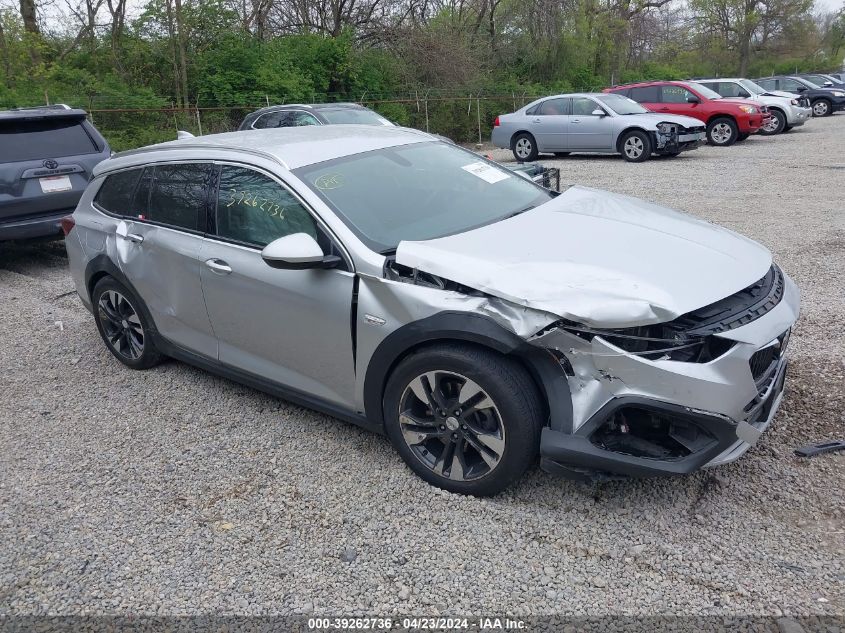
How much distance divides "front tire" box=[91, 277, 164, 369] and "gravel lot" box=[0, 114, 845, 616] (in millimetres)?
268

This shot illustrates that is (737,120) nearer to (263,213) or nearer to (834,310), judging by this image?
(834,310)

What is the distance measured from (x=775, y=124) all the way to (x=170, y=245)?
64.3 feet

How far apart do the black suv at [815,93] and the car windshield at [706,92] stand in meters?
10.3

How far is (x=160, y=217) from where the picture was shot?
14.7ft

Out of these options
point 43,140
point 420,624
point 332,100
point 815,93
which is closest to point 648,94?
point 332,100

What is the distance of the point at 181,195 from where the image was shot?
4363 mm

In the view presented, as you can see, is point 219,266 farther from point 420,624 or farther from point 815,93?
point 815,93

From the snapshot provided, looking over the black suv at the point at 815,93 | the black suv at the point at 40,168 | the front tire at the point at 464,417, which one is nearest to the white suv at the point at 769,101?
the black suv at the point at 815,93

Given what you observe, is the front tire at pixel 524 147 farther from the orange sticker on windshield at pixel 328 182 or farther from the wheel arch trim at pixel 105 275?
the orange sticker on windshield at pixel 328 182

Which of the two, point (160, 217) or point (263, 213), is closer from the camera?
point (263, 213)

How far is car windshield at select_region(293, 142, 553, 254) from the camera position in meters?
3.64

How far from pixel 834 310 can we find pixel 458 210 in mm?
3328

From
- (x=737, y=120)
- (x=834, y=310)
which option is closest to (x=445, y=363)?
(x=834, y=310)

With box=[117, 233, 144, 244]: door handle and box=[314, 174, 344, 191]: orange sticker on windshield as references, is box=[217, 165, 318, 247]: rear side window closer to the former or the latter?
box=[314, 174, 344, 191]: orange sticker on windshield
